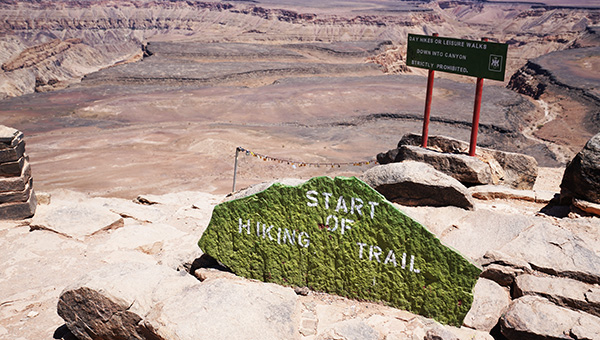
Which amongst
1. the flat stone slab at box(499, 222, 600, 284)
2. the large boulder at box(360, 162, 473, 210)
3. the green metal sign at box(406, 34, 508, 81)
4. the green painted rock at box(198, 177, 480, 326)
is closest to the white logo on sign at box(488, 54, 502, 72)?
the green metal sign at box(406, 34, 508, 81)

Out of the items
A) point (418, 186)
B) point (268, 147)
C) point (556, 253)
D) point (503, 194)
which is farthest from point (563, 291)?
point (268, 147)

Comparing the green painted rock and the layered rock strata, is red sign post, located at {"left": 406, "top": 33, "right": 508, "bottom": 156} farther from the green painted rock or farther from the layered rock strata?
the layered rock strata

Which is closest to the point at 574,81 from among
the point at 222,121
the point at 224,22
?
the point at 222,121

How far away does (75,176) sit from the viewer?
1973 cm

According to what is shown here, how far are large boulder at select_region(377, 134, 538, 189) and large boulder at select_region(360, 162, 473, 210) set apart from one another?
254cm

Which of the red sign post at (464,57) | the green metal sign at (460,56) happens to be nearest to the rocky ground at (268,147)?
the red sign post at (464,57)

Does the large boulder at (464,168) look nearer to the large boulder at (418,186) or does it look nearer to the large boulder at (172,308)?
the large boulder at (418,186)

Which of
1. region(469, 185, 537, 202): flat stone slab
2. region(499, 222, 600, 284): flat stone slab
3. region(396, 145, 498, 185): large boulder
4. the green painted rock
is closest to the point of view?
the green painted rock

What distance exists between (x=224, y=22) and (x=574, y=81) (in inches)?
3088

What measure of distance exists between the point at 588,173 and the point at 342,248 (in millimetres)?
4974

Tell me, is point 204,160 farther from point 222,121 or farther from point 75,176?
point 222,121

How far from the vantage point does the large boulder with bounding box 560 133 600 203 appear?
299 inches

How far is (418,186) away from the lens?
7852mm

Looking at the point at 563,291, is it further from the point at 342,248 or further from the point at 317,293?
the point at 317,293
